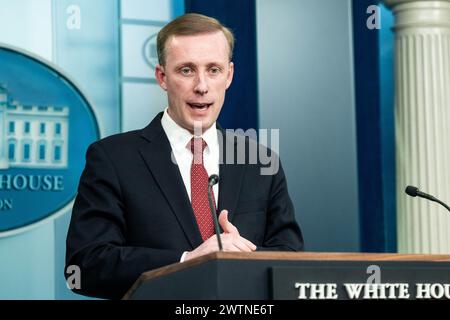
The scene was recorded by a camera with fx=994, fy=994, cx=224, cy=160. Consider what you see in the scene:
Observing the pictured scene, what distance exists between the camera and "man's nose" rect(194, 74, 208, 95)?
306cm

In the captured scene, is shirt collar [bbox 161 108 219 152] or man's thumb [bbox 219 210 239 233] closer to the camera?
man's thumb [bbox 219 210 239 233]

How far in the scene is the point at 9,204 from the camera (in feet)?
15.6

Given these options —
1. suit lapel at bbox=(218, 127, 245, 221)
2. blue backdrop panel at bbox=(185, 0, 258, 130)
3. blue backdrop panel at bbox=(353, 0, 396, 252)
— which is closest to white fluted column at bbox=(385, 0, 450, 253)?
blue backdrop panel at bbox=(353, 0, 396, 252)

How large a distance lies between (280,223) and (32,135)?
6.78 ft

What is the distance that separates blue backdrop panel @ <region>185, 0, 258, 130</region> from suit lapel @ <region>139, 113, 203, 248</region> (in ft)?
6.62

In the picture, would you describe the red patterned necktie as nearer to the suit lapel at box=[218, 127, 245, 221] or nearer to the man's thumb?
the suit lapel at box=[218, 127, 245, 221]

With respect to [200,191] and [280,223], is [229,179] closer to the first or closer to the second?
[200,191]

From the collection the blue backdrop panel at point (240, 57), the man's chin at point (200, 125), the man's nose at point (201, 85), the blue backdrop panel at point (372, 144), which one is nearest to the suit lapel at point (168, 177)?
the man's chin at point (200, 125)

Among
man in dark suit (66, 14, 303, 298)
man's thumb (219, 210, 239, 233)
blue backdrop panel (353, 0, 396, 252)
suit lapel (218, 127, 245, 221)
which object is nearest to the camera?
man's thumb (219, 210, 239, 233)

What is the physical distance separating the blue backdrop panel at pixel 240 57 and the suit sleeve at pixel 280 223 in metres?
1.97

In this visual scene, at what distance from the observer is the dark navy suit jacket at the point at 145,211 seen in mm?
2809

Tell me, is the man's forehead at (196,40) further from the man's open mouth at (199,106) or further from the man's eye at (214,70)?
the man's open mouth at (199,106)
